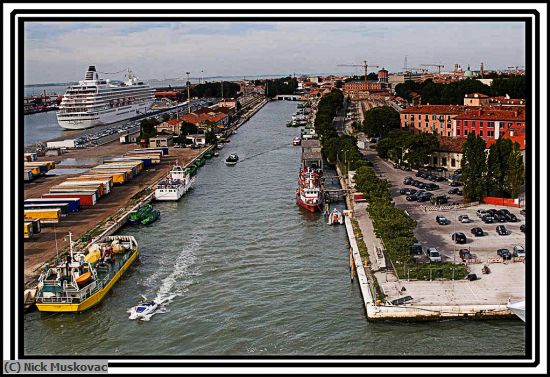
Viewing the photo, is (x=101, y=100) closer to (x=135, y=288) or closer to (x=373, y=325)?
(x=135, y=288)

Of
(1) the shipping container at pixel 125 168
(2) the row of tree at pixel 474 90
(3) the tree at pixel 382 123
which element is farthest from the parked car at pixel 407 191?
(2) the row of tree at pixel 474 90

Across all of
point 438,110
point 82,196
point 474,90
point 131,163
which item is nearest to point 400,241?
point 82,196

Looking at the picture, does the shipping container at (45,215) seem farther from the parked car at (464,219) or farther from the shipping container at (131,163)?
the parked car at (464,219)

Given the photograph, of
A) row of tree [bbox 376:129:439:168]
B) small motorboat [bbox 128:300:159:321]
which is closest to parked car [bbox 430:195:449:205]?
row of tree [bbox 376:129:439:168]

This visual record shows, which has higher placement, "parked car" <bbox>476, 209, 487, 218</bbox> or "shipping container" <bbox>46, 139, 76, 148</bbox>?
"shipping container" <bbox>46, 139, 76, 148</bbox>

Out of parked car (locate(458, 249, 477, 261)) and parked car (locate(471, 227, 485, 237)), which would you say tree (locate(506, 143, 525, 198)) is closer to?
parked car (locate(471, 227, 485, 237))
